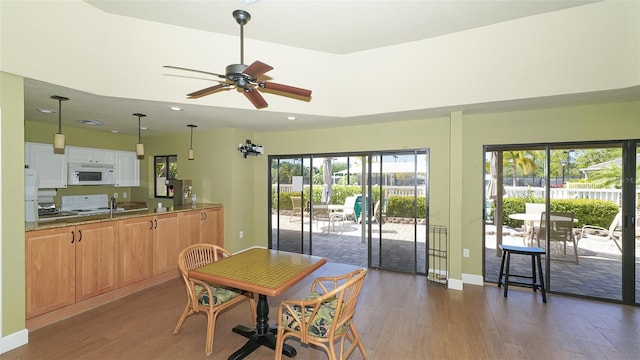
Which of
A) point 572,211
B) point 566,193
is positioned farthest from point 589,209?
point 566,193

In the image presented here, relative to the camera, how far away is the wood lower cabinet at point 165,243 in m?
3.82

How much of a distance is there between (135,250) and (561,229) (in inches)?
231

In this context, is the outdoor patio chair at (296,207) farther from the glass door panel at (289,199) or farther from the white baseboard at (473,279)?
the white baseboard at (473,279)

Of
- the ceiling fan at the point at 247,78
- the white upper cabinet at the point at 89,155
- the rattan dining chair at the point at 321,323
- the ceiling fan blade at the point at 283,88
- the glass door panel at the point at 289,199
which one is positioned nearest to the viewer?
the rattan dining chair at the point at 321,323

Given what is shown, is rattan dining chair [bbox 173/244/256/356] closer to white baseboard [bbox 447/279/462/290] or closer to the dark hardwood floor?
the dark hardwood floor

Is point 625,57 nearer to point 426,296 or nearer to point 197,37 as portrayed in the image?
point 426,296

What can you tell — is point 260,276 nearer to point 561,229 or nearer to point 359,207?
point 561,229

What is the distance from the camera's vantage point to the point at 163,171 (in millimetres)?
5965

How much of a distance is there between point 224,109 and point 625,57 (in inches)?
177

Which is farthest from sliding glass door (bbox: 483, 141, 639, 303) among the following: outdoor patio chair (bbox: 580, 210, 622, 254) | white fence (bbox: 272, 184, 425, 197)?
white fence (bbox: 272, 184, 425, 197)

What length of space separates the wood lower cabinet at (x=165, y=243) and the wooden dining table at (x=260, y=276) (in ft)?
5.88

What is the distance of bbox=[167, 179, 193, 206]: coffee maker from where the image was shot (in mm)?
4980

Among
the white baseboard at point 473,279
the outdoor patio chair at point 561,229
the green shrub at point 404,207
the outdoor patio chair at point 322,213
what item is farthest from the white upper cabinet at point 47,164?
the outdoor patio chair at point 561,229

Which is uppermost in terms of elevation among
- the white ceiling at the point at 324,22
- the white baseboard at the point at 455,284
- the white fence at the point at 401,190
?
the white ceiling at the point at 324,22
